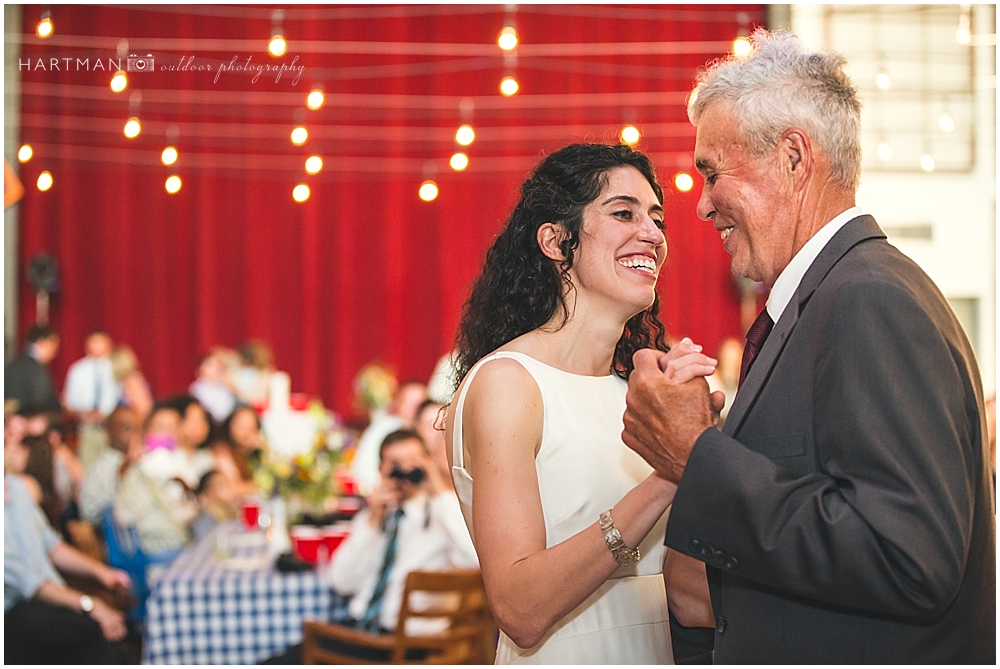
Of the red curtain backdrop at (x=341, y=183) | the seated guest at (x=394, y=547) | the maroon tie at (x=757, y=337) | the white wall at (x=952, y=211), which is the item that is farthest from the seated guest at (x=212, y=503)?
the white wall at (x=952, y=211)

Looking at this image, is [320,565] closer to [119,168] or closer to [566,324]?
[566,324]

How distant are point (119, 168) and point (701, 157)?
8.85 m

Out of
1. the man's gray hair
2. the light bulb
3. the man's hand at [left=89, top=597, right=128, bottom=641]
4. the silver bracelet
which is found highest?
the light bulb

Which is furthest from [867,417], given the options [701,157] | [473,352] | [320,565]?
[320,565]

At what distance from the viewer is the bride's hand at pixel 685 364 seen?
1.38m

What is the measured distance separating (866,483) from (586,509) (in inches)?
26.7

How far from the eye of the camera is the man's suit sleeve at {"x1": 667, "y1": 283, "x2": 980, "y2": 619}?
1143mm

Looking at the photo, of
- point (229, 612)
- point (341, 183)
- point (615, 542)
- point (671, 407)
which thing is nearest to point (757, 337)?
point (671, 407)

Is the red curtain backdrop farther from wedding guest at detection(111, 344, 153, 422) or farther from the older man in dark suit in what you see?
the older man in dark suit

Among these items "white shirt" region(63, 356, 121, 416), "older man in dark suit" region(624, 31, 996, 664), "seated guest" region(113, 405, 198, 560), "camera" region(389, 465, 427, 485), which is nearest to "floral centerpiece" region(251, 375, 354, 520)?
"seated guest" region(113, 405, 198, 560)

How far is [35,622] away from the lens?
12.0 feet

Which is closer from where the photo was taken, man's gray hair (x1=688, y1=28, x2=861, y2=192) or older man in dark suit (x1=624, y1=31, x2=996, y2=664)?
older man in dark suit (x1=624, y1=31, x2=996, y2=664)

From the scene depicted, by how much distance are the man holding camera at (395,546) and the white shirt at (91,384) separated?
5.35 m

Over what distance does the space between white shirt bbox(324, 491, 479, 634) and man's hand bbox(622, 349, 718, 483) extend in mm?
2236
